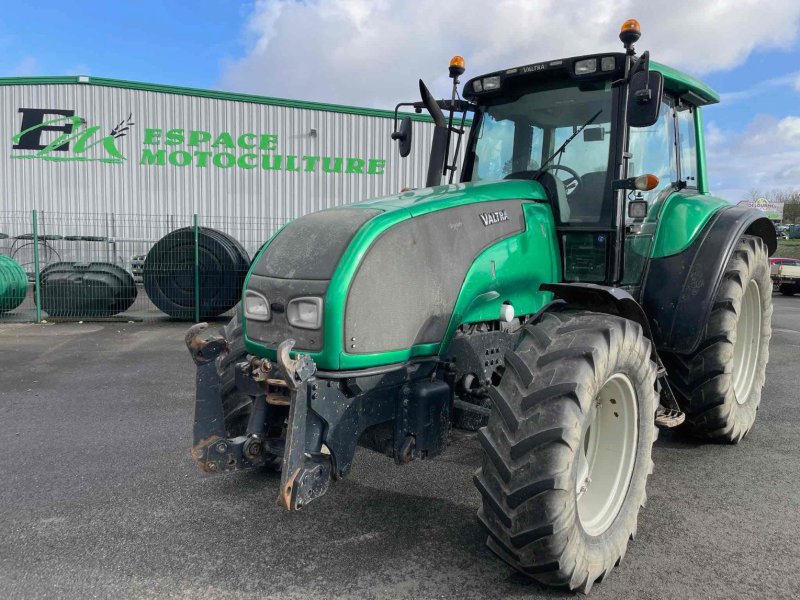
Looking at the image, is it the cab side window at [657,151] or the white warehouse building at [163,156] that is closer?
the cab side window at [657,151]

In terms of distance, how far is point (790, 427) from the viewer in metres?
4.92

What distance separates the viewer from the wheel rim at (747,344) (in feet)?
15.8

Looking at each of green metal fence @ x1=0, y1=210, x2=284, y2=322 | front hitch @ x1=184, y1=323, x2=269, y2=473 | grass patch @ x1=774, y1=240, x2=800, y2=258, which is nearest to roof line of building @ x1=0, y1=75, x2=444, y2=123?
green metal fence @ x1=0, y1=210, x2=284, y2=322

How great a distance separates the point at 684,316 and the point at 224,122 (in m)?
15.2

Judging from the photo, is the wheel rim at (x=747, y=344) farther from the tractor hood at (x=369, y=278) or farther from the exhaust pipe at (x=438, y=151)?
the tractor hood at (x=369, y=278)

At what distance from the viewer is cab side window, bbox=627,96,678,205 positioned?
12.3ft

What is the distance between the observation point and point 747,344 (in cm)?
492

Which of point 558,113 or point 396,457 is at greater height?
point 558,113

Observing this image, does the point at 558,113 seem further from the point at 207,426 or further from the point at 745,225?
the point at 207,426

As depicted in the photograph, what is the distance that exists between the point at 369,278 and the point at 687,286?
2.22 meters

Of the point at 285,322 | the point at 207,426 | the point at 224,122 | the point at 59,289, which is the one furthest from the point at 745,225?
the point at 224,122

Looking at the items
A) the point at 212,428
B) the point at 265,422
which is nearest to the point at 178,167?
the point at 212,428

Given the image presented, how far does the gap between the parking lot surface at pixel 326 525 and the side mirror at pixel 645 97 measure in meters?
2.11

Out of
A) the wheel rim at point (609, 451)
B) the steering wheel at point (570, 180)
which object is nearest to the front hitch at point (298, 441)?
the wheel rim at point (609, 451)
